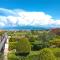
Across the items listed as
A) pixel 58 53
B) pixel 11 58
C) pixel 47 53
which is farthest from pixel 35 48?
pixel 47 53

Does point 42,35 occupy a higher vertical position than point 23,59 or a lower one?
higher

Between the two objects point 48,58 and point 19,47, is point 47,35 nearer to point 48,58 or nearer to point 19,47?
point 19,47

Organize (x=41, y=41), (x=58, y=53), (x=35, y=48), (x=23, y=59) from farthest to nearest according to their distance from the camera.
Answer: (x=41, y=41) < (x=35, y=48) < (x=58, y=53) < (x=23, y=59)

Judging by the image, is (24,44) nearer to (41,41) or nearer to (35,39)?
(41,41)

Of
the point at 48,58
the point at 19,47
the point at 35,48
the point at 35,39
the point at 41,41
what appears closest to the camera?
the point at 48,58

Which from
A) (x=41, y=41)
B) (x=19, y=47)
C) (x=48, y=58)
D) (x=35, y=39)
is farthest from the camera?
(x=35, y=39)

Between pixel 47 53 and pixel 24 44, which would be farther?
pixel 24 44

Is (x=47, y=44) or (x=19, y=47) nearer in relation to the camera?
(x=19, y=47)

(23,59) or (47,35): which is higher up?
(47,35)

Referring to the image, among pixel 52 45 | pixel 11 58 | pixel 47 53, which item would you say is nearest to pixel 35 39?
pixel 52 45

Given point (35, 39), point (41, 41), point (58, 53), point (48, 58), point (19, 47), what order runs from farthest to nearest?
point (35, 39), point (41, 41), point (19, 47), point (58, 53), point (48, 58)
